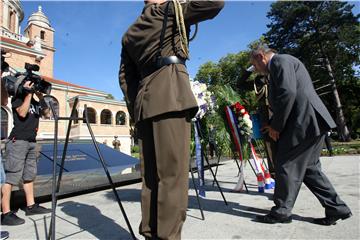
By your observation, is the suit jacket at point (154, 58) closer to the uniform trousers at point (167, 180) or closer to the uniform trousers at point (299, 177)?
the uniform trousers at point (167, 180)

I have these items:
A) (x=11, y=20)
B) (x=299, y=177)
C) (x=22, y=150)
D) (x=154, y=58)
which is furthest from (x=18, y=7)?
(x=299, y=177)

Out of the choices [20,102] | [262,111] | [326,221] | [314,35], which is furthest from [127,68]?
[314,35]

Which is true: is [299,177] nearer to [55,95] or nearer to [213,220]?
[213,220]

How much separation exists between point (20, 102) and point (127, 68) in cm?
178

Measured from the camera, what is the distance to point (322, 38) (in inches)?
1203

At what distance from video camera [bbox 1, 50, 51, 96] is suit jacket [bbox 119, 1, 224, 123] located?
1.34 m

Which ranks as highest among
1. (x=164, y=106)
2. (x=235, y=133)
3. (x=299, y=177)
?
(x=164, y=106)

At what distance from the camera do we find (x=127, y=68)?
2.45m

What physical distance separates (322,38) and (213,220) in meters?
32.7

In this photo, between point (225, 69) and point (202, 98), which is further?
point (225, 69)

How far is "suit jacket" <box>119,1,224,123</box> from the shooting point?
6.63 ft

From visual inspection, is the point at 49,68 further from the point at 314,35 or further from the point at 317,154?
the point at 317,154

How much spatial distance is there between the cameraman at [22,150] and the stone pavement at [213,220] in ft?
1.01

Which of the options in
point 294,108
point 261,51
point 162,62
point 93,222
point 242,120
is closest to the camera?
point 162,62
